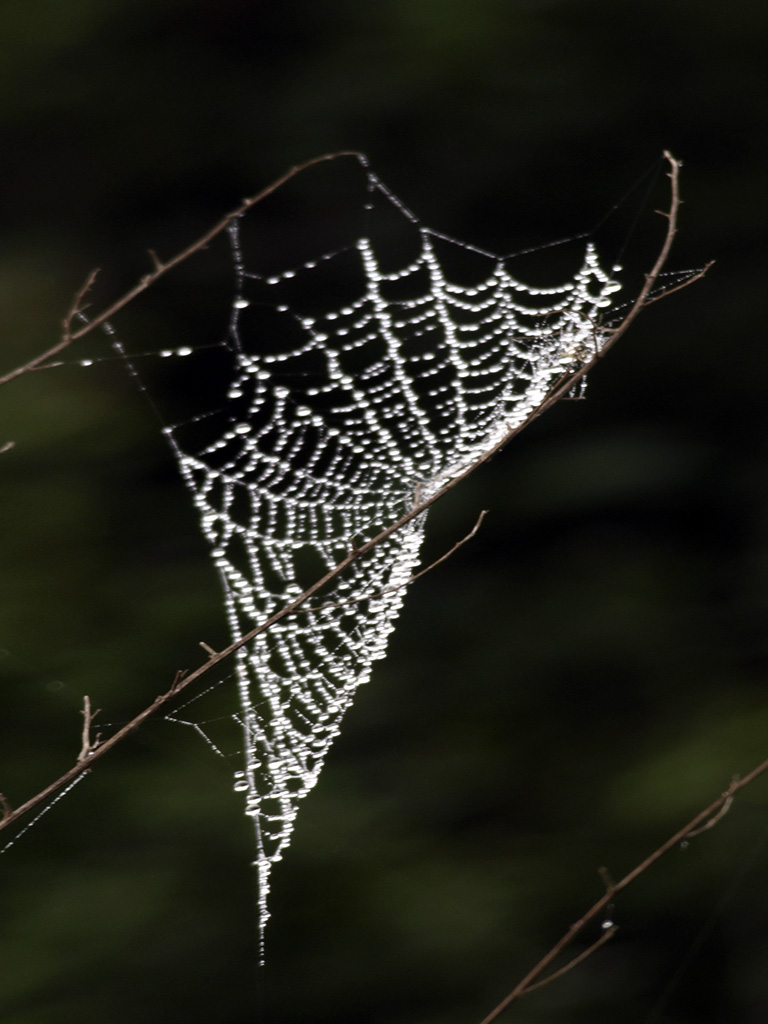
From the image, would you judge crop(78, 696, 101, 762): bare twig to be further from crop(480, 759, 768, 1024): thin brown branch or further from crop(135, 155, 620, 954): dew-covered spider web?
crop(135, 155, 620, 954): dew-covered spider web

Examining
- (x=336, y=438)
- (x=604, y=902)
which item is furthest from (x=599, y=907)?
(x=336, y=438)

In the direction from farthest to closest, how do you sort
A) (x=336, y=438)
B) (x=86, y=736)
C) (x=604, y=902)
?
(x=336, y=438) < (x=604, y=902) < (x=86, y=736)

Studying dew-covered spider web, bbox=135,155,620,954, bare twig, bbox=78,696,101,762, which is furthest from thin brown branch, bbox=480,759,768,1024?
dew-covered spider web, bbox=135,155,620,954

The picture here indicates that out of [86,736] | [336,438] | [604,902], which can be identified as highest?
[336,438]

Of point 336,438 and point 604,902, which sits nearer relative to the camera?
point 604,902

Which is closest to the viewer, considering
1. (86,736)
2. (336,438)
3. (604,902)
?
(86,736)

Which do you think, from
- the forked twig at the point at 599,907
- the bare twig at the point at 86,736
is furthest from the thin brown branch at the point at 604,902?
the bare twig at the point at 86,736

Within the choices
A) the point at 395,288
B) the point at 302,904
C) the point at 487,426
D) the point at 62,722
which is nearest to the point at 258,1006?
the point at 302,904

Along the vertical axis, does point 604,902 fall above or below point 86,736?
below

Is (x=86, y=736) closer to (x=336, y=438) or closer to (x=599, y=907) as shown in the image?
(x=599, y=907)

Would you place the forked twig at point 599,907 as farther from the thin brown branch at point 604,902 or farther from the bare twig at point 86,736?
the bare twig at point 86,736

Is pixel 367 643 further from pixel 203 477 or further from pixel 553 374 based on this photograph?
pixel 553 374
